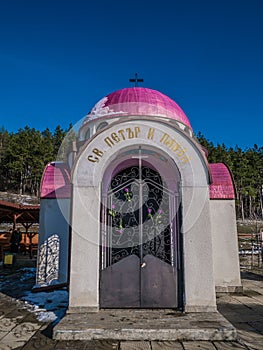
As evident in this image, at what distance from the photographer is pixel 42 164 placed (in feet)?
144

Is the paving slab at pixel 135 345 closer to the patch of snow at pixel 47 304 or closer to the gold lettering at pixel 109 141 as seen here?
the patch of snow at pixel 47 304

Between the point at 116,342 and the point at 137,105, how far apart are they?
27.3ft

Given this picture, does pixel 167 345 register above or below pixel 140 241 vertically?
below

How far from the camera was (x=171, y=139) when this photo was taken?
5656 mm

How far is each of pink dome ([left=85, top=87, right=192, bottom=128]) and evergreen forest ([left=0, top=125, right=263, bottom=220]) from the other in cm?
3352

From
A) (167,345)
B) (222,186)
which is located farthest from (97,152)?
(222,186)

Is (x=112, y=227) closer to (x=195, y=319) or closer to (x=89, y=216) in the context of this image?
(x=89, y=216)

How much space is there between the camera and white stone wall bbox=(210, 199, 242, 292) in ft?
26.1

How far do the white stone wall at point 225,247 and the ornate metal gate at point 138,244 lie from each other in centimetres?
231

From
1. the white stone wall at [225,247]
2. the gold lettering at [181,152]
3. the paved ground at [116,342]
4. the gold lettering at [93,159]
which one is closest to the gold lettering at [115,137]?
the gold lettering at [93,159]

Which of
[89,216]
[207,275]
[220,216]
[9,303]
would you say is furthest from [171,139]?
[9,303]

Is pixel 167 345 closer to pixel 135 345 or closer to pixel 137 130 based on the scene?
pixel 135 345

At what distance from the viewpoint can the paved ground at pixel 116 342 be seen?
395cm

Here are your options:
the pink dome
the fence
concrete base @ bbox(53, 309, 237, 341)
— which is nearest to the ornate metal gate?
concrete base @ bbox(53, 309, 237, 341)
